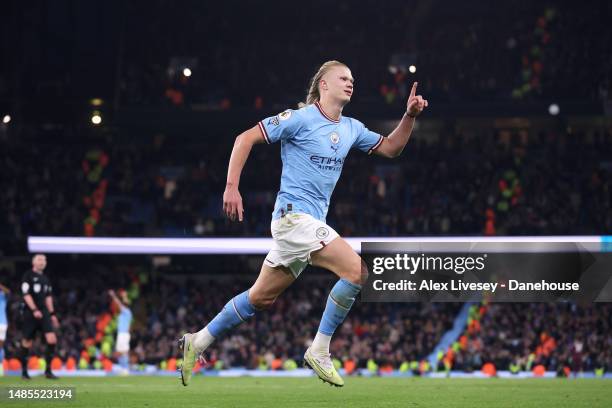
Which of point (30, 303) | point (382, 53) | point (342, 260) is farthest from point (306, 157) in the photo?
point (382, 53)

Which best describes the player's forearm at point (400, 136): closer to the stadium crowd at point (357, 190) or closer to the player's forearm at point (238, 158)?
the player's forearm at point (238, 158)

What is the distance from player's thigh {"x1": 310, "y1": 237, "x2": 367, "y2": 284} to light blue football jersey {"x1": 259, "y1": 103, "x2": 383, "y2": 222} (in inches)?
14.3

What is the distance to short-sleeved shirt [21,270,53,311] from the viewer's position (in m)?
17.3

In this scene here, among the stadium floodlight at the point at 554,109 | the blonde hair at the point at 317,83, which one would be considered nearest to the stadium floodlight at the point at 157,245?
the stadium floodlight at the point at 554,109

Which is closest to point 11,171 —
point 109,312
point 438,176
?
point 109,312

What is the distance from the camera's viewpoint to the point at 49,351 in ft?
58.0

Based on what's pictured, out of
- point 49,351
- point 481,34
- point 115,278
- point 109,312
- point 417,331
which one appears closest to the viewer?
point 49,351

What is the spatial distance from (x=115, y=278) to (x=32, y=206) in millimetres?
3789

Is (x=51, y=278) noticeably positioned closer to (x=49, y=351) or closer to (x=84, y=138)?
(x=84, y=138)

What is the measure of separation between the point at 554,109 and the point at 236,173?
26.2 metres

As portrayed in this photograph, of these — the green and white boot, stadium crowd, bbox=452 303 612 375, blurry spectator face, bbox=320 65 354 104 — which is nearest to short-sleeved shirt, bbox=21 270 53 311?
the green and white boot

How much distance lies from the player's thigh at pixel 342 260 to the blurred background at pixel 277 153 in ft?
54.7

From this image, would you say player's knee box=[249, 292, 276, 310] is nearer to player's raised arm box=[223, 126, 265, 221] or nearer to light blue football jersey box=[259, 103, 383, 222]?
light blue football jersey box=[259, 103, 383, 222]

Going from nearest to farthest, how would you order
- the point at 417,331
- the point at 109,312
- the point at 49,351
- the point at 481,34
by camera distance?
the point at 49,351
the point at 417,331
the point at 109,312
the point at 481,34
